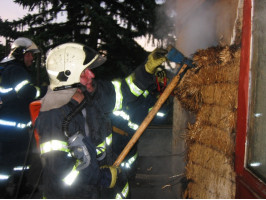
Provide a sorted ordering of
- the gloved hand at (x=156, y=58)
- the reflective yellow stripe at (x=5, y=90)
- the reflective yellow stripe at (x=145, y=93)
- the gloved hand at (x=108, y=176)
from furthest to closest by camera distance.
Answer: the reflective yellow stripe at (x=5, y=90), the reflective yellow stripe at (x=145, y=93), the gloved hand at (x=156, y=58), the gloved hand at (x=108, y=176)

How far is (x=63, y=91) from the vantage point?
244cm

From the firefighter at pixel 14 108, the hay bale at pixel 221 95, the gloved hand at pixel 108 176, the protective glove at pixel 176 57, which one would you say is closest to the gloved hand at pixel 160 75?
the protective glove at pixel 176 57

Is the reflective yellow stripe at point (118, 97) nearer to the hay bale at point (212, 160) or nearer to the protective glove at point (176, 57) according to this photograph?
the protective glove at point (176, 57)

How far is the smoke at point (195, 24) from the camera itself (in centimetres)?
307

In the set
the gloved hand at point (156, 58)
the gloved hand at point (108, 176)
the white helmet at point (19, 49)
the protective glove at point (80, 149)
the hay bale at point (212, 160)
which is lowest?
the gloved hand at point (108, 176)

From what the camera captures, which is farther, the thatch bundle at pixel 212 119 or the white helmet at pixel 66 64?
the white helmet at pixel 66 64

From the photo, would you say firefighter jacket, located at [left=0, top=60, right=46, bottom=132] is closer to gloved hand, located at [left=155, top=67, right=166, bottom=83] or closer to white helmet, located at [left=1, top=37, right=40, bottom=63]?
white helmet, located at [left=1, top=37, right=40, bottom=63]

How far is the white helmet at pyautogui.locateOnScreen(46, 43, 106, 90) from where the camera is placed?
2484 millimetres

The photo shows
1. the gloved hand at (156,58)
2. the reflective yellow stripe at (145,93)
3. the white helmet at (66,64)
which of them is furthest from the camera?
the reflective yellow stripe at (145,93)

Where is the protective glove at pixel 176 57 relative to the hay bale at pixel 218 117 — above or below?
→ above

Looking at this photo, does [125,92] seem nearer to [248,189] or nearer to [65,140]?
[65,140]

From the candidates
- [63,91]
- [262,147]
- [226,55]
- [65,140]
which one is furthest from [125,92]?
[262,147]

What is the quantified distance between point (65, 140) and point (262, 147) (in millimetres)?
1651

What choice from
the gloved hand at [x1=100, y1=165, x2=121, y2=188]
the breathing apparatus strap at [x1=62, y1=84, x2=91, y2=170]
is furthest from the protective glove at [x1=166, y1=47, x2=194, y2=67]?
the gloved hand at [x1=100, y1=165, x2=121, y2=188]
